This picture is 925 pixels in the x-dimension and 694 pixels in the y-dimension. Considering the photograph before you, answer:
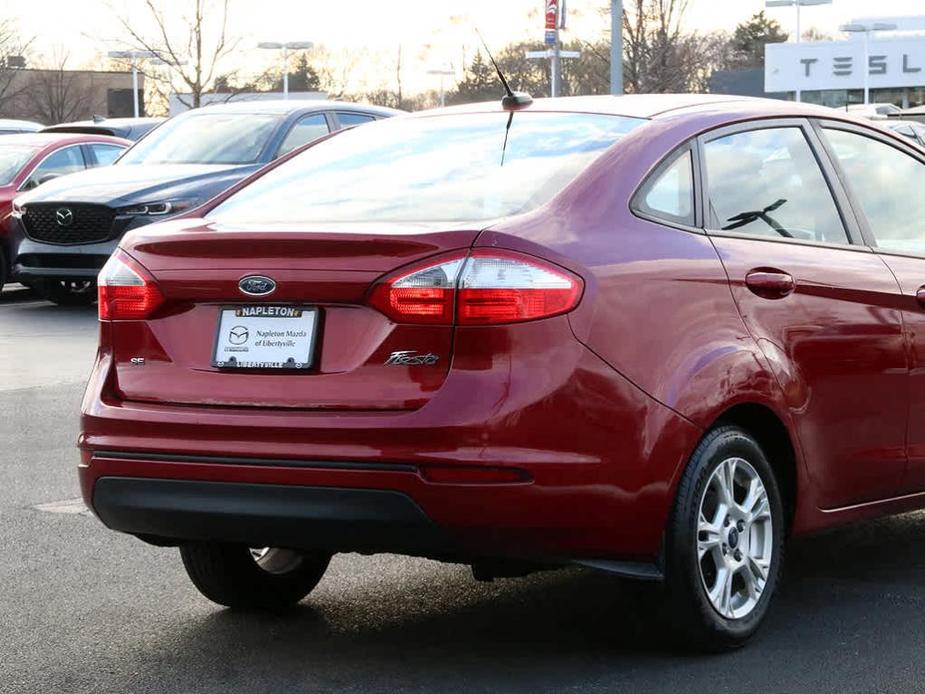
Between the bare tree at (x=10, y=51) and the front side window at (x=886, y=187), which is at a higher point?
the bare tree at (x=10, y=51)

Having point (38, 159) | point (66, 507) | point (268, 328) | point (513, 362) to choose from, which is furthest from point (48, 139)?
point (513, 362)

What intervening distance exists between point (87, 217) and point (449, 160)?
10.8 meters

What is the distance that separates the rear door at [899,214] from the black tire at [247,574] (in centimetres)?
195

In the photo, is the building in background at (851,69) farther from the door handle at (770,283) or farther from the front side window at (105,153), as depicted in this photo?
the door handle at (770,283)

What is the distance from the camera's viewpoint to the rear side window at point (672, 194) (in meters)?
4.86

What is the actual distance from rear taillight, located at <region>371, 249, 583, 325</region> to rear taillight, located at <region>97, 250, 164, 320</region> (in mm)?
726

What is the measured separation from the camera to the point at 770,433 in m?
5.16

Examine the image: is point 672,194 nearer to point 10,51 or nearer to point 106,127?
point 106,127

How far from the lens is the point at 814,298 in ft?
17.2

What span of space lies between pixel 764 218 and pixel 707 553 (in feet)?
3.53

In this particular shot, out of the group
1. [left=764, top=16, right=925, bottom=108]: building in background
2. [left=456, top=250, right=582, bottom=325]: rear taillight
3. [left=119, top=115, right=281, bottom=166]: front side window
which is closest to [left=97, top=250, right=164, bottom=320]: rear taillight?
→ [left=456, top=250, right=582, bottom=325]: rear taillight

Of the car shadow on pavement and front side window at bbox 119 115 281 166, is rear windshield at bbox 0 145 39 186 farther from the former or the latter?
the car shadow on pavement

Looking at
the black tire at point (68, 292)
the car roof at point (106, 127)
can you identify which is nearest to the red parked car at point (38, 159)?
the black tire at point (68, 292)

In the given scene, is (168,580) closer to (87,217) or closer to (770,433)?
(770,433)
